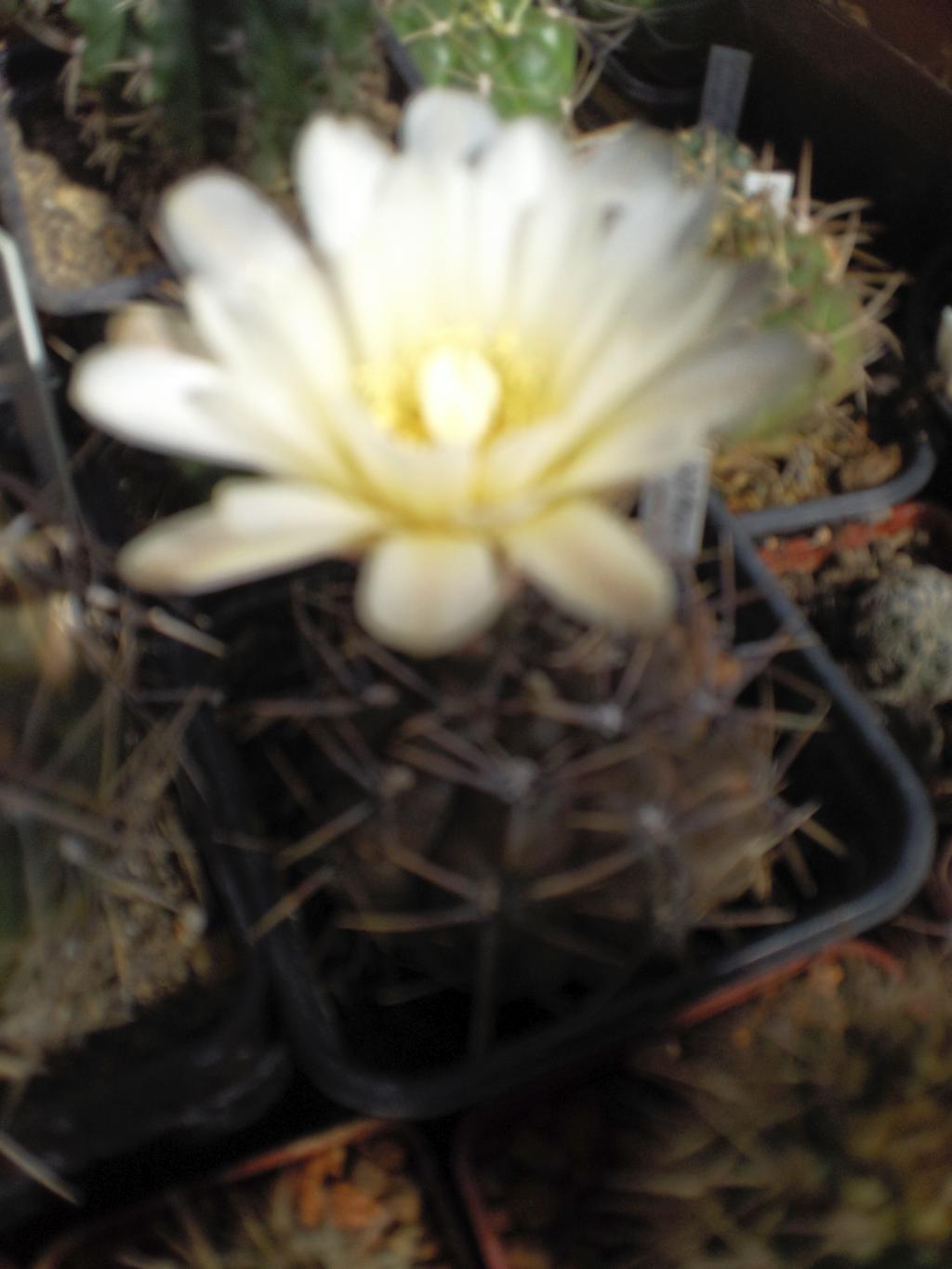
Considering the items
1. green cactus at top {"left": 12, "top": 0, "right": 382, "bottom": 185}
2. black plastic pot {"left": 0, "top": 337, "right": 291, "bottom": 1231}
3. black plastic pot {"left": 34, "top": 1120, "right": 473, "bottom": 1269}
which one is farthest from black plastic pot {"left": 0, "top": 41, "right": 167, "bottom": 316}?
black plastic pot {"left": 34, "top": 1120, "right": 473, "bottom": 1269}

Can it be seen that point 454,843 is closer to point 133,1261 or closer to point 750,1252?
point 750,1252

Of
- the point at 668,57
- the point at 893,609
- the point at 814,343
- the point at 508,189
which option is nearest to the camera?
the point at 508,189

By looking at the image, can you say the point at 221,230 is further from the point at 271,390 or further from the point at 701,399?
the point at 701,399

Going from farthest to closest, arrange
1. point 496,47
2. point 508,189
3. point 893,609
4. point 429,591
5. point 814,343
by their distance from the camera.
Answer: point 496,47 < point 893,609 < point 814,343 < point 508,189 < point 429,591

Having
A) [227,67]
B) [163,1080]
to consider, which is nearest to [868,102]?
[227,67]

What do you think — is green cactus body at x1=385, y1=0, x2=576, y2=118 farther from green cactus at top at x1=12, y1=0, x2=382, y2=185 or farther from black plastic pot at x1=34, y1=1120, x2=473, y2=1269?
black plastic pot at x1=34, y1=1120, x2=473, y2=1269

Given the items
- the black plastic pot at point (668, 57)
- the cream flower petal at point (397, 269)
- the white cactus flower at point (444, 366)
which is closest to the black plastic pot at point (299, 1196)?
the white cactus flower at point (444, 366)

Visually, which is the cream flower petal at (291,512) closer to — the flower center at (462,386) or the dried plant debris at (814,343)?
the flower center at (462,386)
